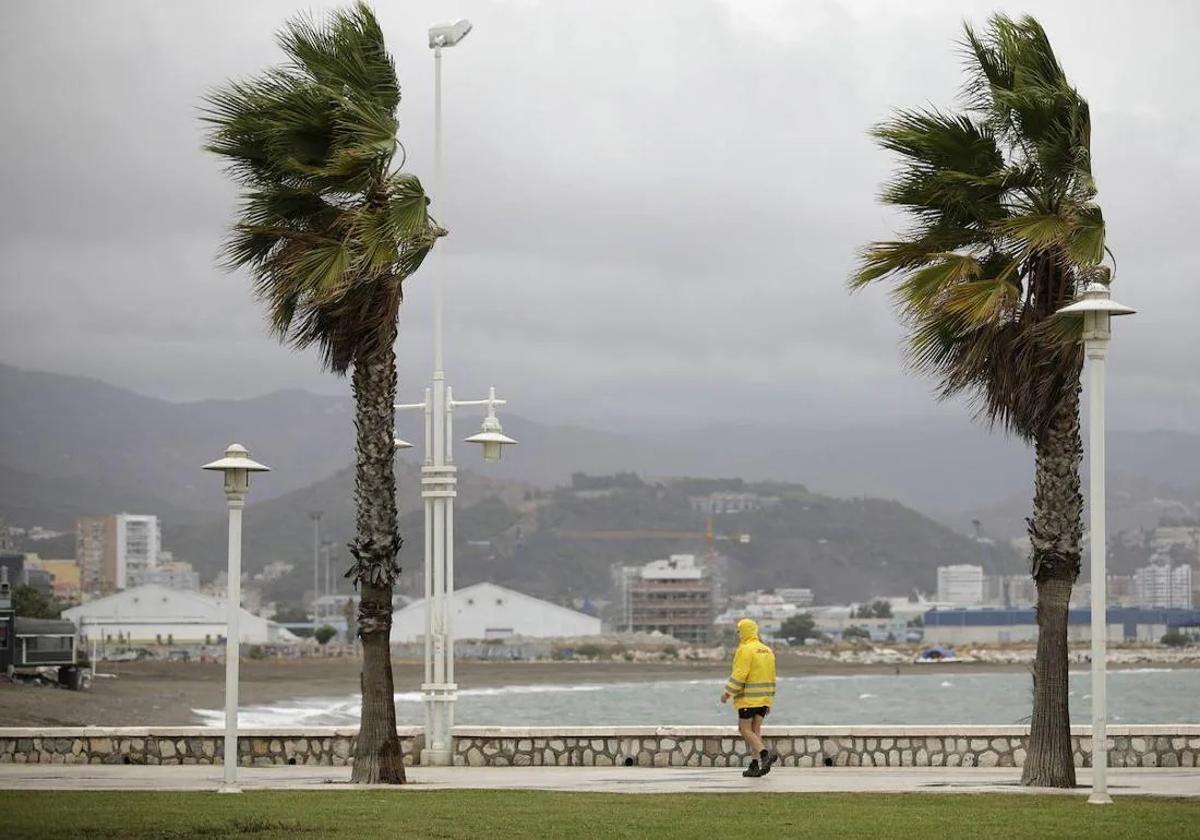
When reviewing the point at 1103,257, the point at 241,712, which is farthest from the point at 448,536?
the point at 241,712

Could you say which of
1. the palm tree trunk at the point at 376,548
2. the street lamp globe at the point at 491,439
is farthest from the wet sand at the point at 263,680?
the palm tree trunk at the point at 376,548

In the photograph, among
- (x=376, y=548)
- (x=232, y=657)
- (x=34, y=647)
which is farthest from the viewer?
→ (x=34, y=647)

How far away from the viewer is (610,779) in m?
19.8

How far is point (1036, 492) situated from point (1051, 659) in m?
1.69

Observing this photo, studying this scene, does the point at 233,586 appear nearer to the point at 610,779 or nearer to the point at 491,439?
the point at 610,779

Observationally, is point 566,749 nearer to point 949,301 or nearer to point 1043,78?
point 949,301

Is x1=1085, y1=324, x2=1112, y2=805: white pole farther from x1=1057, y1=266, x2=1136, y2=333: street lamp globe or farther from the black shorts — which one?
the black shorts

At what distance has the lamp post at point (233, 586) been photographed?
58.1 feet

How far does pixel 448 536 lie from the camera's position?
74.6 feet

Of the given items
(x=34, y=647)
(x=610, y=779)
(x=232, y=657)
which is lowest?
(x=34, y=647)

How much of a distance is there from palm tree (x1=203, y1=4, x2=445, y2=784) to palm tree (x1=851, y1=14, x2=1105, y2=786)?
5081 mm

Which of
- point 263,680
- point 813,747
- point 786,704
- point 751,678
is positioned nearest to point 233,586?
point 751,678

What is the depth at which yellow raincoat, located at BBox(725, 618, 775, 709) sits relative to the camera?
1977 centimetres

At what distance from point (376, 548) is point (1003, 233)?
287 inches
